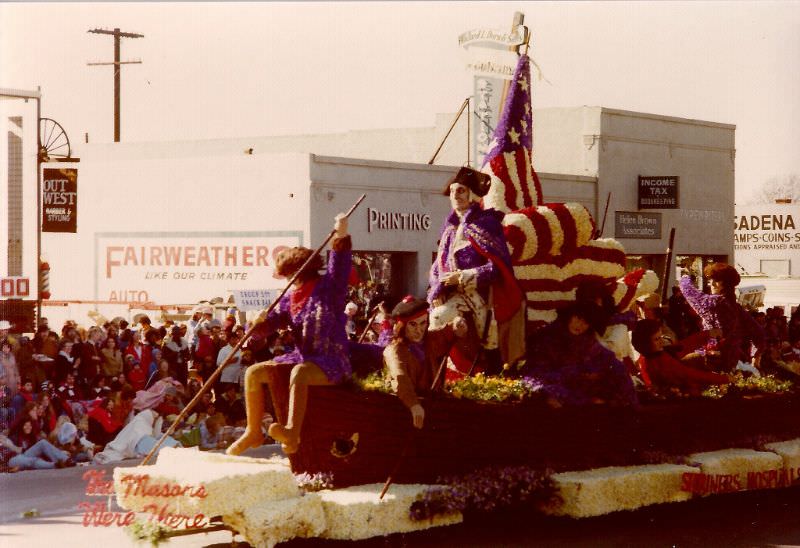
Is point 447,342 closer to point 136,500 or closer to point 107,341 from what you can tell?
point 136,500

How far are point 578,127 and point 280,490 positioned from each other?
27.2m

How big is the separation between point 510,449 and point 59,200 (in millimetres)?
18629

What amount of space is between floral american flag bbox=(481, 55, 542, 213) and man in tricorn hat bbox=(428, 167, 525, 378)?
26.7 inches

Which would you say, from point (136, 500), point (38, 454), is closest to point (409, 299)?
point (136, 500)

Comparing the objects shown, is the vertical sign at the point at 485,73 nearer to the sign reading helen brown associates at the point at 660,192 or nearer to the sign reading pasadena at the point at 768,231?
the sign reading helen brown associates at the point at 660,192

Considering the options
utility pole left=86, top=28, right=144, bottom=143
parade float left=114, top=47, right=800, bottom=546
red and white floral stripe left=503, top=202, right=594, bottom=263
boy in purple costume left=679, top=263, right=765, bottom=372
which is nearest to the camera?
parade float left=114, top=47, right=800, bottom=546

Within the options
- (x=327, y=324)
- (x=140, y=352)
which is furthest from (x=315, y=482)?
(x=140, y=352)

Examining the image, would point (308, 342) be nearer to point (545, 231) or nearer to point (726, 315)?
point (545, 231)

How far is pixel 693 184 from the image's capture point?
1435 inches

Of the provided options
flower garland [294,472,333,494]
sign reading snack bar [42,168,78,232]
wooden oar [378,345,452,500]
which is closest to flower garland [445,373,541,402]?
wooden oar [378,345,452,500]

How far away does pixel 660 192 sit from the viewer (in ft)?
115

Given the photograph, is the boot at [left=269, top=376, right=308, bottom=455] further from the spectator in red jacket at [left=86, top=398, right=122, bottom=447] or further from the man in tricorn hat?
the spectator in red jacket at [left=86, top=398, right=122, bottom=447]

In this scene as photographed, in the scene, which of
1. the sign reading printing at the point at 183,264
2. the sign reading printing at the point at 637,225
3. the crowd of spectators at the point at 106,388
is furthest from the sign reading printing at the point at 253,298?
the sign reading printing at the point at 637,225

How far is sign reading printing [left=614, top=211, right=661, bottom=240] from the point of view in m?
34.7
